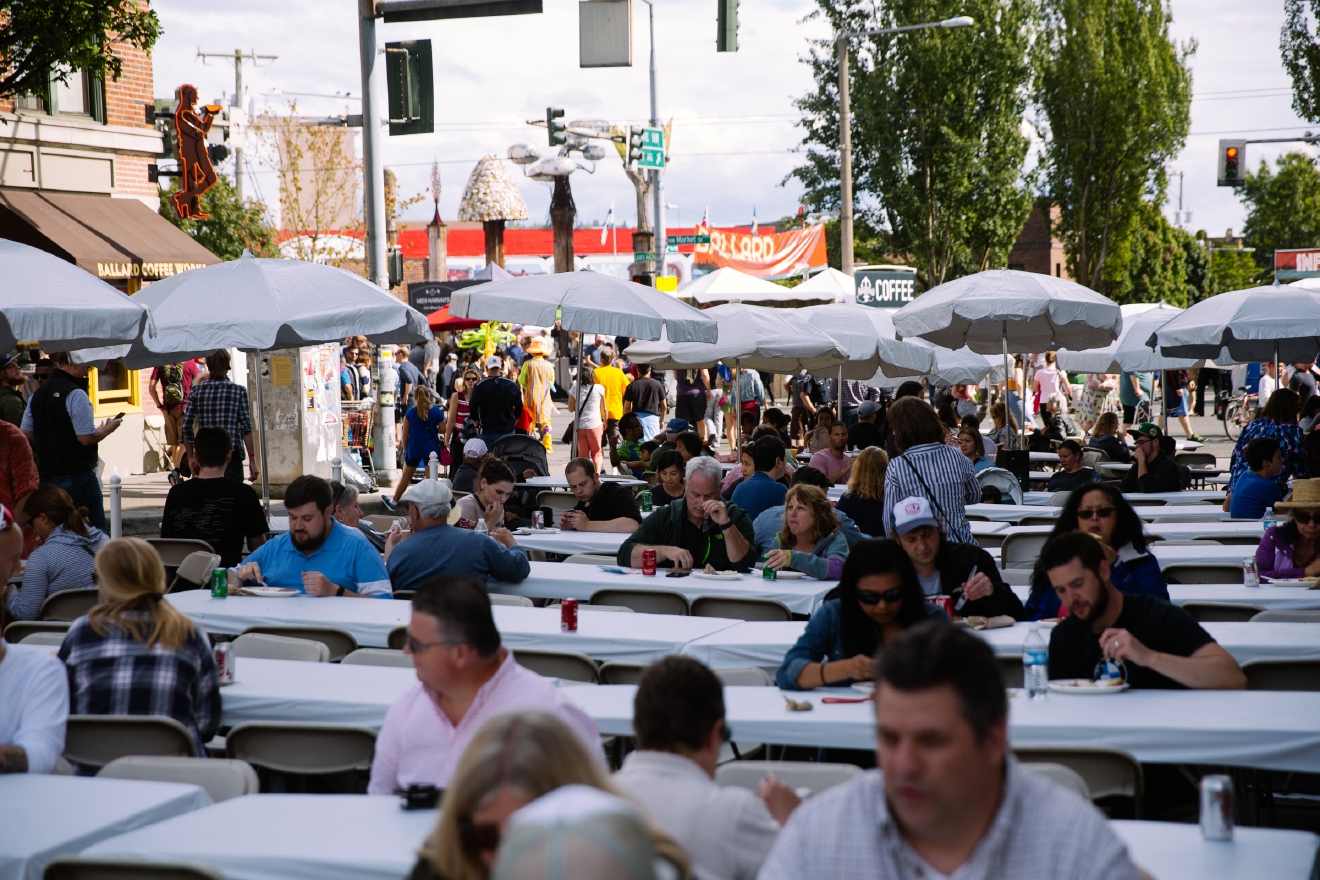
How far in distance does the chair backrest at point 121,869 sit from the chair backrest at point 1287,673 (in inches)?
160

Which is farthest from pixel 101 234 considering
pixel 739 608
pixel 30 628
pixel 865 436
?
pixel 739 608

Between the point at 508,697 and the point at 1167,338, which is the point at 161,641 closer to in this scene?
the point at 508,697

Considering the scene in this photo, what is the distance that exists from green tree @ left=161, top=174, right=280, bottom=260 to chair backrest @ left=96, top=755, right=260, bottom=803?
34296 millimetres

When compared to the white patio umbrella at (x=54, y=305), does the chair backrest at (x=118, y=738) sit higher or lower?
lower

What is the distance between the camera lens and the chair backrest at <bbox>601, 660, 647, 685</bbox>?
5934 mm

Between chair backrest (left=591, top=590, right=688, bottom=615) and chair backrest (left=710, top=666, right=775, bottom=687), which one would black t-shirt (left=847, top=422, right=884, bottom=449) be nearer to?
chair backrest (left=591, top=590, right=688, bottom=615)

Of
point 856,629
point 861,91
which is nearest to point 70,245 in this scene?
point 856,629

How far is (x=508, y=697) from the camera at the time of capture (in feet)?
13.9

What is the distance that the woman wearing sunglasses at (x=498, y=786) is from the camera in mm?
2352

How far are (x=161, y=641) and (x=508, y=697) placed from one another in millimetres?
1760

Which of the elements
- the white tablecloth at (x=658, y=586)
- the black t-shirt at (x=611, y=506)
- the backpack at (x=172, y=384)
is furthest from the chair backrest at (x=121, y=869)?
the backpack at (x=172, y=384)

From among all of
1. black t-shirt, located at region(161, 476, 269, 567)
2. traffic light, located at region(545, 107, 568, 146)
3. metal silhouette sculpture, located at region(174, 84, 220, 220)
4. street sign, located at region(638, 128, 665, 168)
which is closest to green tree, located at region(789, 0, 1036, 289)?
street sign, located at region(638, 128, 665, 168)

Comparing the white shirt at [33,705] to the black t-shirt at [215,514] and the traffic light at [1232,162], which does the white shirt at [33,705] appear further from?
the traffic light at [1232,162]

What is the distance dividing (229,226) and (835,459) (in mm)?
28743
